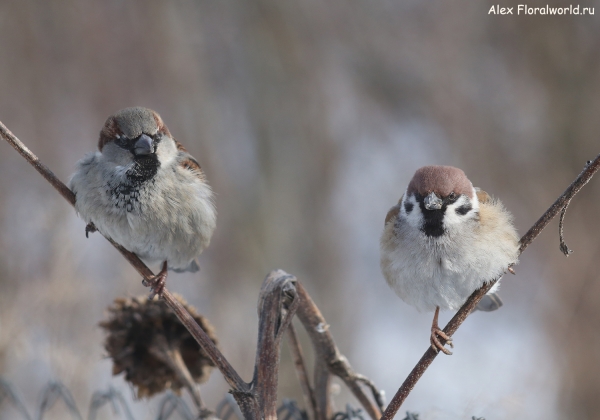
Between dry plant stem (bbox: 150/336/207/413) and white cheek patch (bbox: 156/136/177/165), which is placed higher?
white cheek patch (bbox: 156/136/177/165)

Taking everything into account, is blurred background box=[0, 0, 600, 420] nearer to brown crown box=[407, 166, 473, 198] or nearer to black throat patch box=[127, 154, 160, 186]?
black throat patch box=[127, 154, 160, 186]

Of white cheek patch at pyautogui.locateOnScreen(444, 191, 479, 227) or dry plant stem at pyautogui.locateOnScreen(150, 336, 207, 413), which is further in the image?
white cheek patch at pyautogui.locateOnScreen(444, 191, 479, 227)

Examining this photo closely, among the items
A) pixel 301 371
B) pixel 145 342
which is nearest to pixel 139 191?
pixel 145 342

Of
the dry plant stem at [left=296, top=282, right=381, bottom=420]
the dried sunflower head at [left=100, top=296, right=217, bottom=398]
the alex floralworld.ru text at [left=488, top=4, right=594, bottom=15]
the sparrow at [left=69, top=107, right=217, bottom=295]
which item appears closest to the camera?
the dry plant stem at [left=296, top=282, right=381, bottom=420]

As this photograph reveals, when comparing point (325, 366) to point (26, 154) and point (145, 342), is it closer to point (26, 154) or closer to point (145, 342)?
point (145, 342)

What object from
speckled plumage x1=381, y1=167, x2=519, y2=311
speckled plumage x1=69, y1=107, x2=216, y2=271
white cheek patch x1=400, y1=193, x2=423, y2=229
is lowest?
speckled plumage x1=381, y1=167, x2=519, y2=311

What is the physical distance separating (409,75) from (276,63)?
151cm

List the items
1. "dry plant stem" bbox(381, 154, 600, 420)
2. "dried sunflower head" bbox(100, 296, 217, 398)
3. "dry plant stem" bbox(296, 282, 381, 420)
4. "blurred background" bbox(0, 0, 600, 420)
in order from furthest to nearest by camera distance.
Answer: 1. "blurred background" bbox(0, 0, 600, 420)
2. "dried sunflower head" bbox(100, 296, 217, 398)
3. "dry plant stem" bbox(296, 282, 381, 420)
4. "dry plant stem" bbox(381, 154, 600, 420)

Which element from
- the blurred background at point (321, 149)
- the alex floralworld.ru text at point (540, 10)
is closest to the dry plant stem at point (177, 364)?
the blurred background at point (321, 149)

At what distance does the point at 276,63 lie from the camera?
6.10 metres

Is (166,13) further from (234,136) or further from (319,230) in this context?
(319,230)

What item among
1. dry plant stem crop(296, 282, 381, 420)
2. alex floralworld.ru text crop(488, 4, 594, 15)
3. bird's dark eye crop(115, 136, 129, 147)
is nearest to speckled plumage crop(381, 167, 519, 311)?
dry plant stem crop(296, 282, 381, 420)

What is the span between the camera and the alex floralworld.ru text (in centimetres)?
479

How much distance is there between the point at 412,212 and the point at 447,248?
0.16 metres
